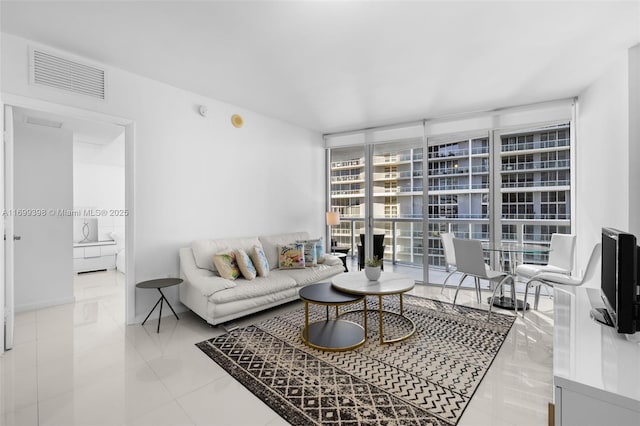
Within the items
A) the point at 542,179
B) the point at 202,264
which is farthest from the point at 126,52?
the point at 542,179

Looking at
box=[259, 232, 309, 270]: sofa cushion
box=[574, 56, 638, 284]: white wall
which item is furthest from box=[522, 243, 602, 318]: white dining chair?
box=[259, 232, 309, 270]: sofa cushion

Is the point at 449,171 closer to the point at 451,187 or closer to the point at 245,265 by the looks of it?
the point at 451,187

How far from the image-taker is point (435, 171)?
4832 mm

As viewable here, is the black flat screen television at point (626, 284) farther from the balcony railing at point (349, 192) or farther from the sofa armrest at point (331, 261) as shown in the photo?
the balcony railing at point (349, 192)

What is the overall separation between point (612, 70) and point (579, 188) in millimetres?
1383

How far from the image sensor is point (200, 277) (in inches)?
126

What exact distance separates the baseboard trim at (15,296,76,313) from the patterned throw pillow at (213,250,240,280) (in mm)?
2304

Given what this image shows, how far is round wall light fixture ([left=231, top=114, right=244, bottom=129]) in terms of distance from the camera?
13.7 feet

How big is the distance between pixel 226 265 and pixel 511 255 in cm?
353

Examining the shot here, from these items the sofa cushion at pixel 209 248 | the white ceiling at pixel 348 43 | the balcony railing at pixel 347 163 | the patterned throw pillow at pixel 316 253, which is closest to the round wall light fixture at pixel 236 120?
the white ceiling at pixel 348 43

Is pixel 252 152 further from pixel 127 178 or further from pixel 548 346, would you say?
pixel 548 346

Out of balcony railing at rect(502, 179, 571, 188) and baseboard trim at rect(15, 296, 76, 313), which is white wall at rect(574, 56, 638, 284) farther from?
baseboard trim at rect(15, 296, 76, 313)

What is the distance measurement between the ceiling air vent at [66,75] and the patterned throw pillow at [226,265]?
2.00 metres

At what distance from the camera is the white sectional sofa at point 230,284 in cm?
301
